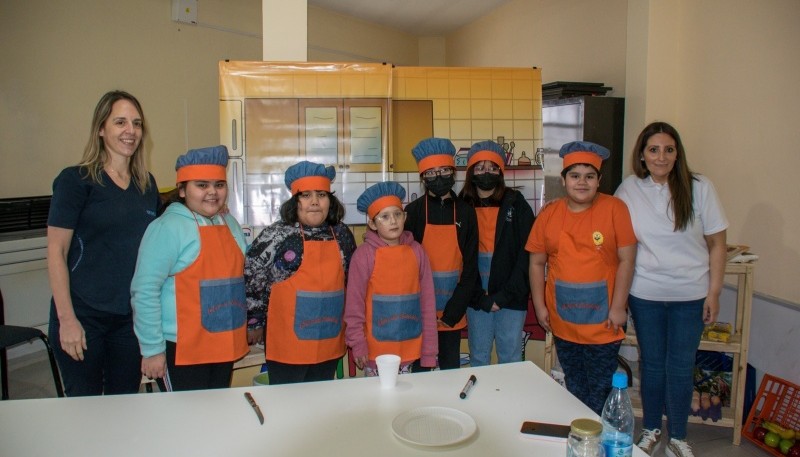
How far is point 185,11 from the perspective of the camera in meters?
4.52

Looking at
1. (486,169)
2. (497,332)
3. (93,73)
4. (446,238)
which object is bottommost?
(497,332)

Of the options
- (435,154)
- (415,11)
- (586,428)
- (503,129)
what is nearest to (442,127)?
(503,129)

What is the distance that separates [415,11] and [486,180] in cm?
438

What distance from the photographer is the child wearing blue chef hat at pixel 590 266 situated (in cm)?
219

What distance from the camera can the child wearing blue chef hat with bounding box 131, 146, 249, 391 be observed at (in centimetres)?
179

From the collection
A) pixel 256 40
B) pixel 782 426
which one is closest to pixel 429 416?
pixel 782 426

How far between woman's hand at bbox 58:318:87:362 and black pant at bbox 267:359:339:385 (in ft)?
2.09

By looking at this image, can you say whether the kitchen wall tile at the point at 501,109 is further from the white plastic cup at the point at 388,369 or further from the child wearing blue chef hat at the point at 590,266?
the white plastic cup at the point at 388,369

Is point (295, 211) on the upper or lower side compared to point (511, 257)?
upper

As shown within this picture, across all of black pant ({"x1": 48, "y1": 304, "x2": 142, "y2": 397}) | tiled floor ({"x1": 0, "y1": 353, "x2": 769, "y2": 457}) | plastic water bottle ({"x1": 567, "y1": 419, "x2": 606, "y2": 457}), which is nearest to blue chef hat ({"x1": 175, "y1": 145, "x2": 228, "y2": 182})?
black pant ({"x1": 48, "y1": 304, "x2": 142, "y2": 397})

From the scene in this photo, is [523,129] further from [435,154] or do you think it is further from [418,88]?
[435,154]

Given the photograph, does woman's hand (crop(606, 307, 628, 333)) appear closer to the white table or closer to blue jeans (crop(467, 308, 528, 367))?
blue jeans (crop(467, 308, 528, 367))

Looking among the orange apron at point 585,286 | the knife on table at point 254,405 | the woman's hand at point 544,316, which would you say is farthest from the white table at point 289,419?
the woman's hand at point 544,316

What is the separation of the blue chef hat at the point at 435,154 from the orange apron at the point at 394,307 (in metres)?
0.49
